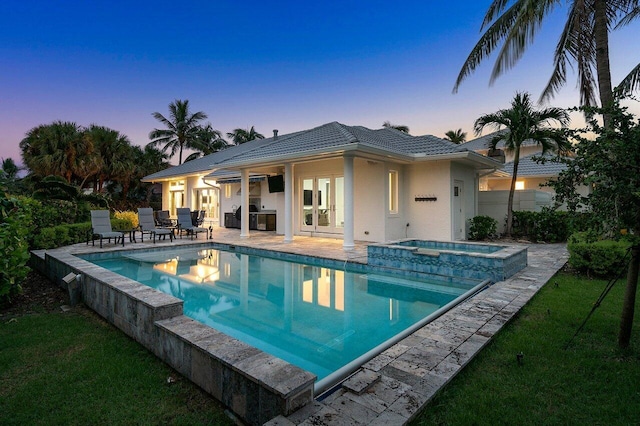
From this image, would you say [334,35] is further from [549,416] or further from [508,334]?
[549,416]

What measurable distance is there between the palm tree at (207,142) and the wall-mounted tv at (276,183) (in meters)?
26.1

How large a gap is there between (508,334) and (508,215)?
13061mm

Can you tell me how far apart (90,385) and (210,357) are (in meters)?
1.31

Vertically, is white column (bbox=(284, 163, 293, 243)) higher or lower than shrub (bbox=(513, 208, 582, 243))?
higher

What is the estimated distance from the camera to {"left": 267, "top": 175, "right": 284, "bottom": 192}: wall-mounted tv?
1825 centimetres

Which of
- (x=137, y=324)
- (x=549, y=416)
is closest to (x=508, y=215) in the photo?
(x=549, y=416)

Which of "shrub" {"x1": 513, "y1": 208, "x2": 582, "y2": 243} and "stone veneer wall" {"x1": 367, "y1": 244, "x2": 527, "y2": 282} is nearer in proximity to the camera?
"stone veneer wall" {"x1": 367, "y1": 244, "x2": 527, "y2": 282}

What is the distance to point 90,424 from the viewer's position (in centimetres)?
279

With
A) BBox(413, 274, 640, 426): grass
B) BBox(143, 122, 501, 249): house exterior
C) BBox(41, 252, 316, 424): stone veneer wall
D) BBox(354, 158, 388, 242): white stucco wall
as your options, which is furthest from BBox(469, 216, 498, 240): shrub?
BBox(41, 252, 316, 424): stone veneer wall

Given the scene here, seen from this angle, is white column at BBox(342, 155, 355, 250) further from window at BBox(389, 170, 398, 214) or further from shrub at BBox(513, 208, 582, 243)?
shrub at BBox(513, 208, 582, 243)

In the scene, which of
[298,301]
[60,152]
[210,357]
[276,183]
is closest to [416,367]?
[210,357]

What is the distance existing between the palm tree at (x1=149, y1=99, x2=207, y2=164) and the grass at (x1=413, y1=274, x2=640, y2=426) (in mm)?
41434

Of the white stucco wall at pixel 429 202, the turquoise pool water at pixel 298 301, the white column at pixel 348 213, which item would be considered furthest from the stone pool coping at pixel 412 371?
the white stucco wall at pixel 429 202

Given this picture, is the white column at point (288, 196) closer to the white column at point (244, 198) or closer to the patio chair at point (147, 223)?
the white column at point (244, 198)
